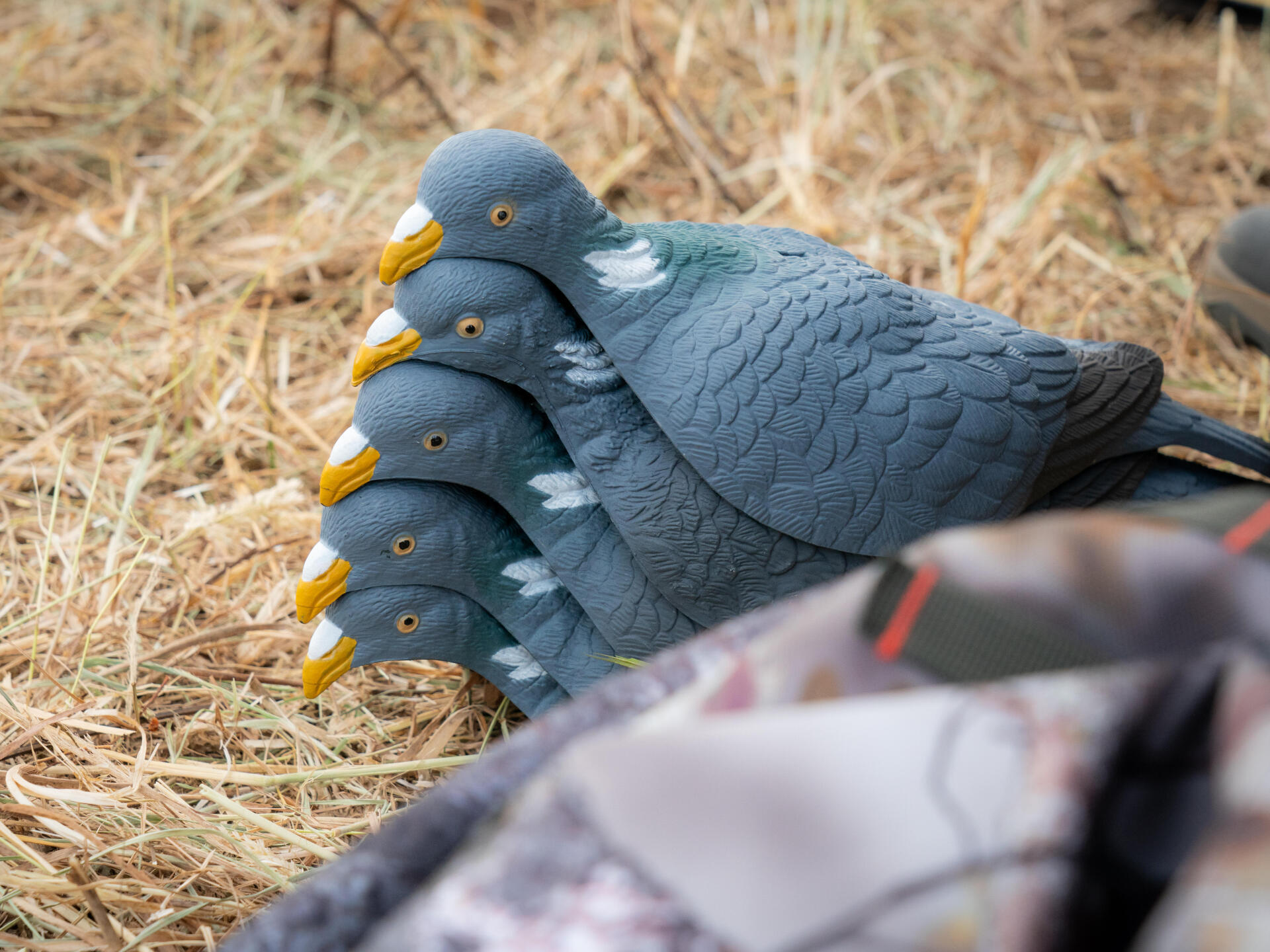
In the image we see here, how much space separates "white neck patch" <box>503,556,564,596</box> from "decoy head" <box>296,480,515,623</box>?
2 cm

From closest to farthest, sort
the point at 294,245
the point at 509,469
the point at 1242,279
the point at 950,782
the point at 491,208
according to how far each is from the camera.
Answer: the point at 950,782, the point at 491,208, the point at 509,469, the point at 1242,279, the point at 294,245

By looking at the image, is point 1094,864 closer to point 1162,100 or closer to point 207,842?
point 207,842

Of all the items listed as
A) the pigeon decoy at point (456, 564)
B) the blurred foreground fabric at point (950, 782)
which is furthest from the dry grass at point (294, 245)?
the blurred foreground fabric at point (950, 782)

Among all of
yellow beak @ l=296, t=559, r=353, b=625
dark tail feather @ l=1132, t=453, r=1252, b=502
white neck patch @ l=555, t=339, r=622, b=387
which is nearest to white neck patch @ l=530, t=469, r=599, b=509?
white neck patch @ l=555, t=339, r=622, b=387

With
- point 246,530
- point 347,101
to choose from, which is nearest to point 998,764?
point 246,530

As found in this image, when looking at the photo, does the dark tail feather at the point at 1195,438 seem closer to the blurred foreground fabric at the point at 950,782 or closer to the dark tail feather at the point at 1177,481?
the dark tail feather at the point at 1177,481

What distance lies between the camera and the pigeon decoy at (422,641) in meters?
1.08

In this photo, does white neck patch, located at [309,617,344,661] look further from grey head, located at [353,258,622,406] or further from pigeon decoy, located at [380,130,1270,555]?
pigeon decoy, located at [380,130,1270,555]

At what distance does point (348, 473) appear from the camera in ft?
3.36

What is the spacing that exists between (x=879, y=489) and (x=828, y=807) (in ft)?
2.13

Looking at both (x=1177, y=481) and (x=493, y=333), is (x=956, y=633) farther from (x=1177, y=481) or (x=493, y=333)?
(x=1177, y=481)

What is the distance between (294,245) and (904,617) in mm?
1760

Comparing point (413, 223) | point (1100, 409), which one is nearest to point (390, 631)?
point (413, 223)

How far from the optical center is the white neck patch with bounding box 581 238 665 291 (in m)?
0.98
